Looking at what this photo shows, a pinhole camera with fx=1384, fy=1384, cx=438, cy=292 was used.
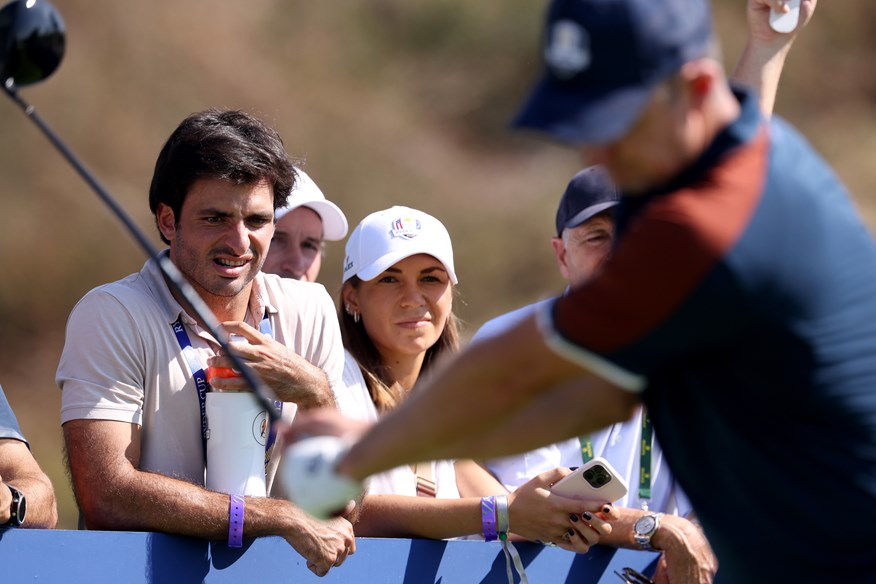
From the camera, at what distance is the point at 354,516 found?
489cm

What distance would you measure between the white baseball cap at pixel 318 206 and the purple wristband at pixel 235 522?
1.89m

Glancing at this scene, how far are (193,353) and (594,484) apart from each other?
58.2 inches

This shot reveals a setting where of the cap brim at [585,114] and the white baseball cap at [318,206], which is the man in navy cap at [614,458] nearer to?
the white baseball cap at [318,206]

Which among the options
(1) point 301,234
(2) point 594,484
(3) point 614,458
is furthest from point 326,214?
(2) point 594,484

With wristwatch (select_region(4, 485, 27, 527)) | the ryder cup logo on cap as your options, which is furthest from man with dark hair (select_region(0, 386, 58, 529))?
the ryder cup logo on cap

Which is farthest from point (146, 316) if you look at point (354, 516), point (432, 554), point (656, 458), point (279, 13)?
point (279, 13)

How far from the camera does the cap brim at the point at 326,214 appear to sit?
632 cm

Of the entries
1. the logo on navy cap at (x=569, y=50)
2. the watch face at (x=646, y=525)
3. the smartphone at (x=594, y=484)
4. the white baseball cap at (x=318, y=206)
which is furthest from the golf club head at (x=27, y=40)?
the watch face at (x=646, y=525)

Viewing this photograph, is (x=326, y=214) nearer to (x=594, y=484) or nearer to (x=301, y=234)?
(x=301, y=234)

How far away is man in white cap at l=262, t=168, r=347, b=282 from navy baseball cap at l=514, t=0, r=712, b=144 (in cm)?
358

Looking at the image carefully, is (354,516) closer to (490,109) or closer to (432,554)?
(432,554)

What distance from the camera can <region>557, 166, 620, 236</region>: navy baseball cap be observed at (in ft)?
18.4

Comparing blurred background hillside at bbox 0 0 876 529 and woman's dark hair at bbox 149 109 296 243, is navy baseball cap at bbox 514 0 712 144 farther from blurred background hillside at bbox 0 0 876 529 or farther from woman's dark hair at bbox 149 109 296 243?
blurred background hillside at bbox 0 0 876 529

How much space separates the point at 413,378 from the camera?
578 cm
